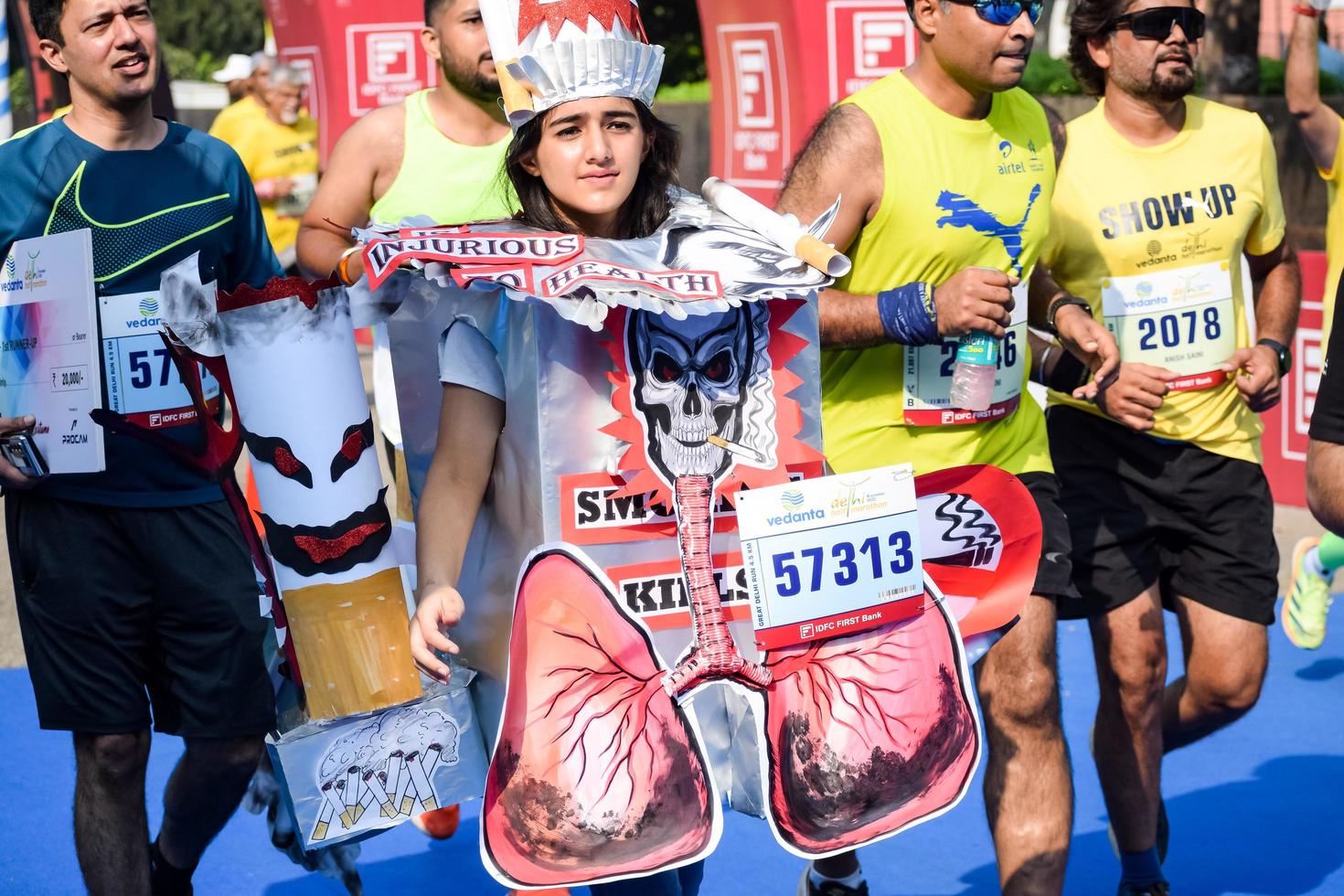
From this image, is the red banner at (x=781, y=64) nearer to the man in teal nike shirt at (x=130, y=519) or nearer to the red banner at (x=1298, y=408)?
the red banner at (x=1298, y=408)

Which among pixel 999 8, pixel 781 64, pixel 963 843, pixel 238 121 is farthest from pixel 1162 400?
pixel 238 121

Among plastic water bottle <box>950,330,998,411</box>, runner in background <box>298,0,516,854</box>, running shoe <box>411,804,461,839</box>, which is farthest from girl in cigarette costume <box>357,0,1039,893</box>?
running shoe <box>411,804,461,839</box>

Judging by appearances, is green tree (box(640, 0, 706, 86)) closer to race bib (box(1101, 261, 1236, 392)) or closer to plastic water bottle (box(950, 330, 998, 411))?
race bib (box(1101, 261, 1236, 392))

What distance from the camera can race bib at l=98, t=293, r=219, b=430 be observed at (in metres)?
3.60

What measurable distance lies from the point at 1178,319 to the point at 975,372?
1.08 m

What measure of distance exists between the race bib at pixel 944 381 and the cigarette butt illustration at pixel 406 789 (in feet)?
4.78

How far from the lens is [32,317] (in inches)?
139

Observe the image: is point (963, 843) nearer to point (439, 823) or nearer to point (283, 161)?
point (439, 823)

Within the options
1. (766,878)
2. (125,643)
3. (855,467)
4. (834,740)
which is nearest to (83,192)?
(125,643)

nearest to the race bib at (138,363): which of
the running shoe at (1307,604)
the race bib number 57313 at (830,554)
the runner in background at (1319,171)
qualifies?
the race bib number 57313 at (830,554)

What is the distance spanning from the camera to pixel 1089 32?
4578 mm

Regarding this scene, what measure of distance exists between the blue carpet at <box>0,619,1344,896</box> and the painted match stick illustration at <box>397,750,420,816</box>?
1812 mm

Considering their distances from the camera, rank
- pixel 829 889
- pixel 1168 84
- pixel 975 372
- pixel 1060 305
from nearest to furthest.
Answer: pixel 975 372, pixel 1060 305, pixel 829 889, pixel 1168 84

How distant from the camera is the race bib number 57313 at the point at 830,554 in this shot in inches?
102
